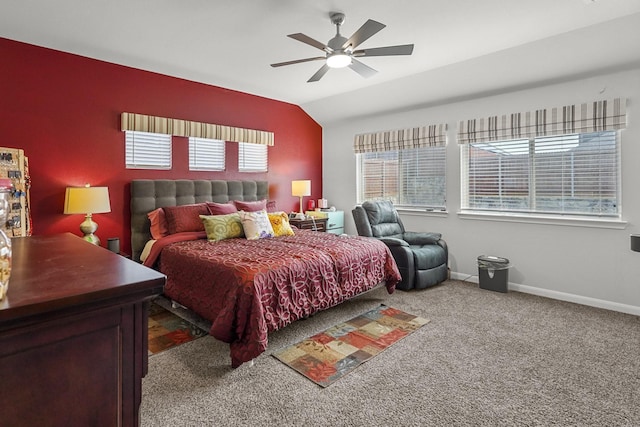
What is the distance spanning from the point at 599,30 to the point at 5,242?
13.9 ft

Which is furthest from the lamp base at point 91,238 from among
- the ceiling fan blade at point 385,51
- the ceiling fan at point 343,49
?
the ceiling fan blade at point 385,51

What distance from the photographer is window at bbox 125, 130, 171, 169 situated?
4156 mm

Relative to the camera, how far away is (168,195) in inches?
170

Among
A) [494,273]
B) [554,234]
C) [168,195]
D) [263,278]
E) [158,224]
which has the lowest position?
[494,273]

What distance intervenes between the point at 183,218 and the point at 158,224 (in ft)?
0.96

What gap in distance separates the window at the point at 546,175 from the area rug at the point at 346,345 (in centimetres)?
217

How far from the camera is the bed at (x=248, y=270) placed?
2428mm

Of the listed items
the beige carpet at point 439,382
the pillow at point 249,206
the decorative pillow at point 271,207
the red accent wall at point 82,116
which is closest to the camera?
the beige carpet at point 439,382

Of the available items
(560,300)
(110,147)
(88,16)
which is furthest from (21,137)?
(560,300)

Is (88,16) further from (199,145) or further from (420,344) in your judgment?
(420,344)

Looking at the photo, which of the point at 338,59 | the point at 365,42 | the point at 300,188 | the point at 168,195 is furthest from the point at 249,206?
the point at 365,42

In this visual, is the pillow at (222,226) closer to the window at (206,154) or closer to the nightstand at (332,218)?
the window at (206,154)

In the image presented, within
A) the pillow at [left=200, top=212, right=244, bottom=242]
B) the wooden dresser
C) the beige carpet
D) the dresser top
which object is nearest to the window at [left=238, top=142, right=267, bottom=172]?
the pillow at [left=200, top=212, right=244, bottom=242]

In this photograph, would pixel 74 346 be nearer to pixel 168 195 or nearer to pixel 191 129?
pixel 168 195
